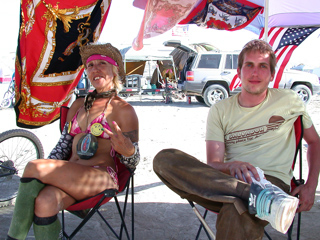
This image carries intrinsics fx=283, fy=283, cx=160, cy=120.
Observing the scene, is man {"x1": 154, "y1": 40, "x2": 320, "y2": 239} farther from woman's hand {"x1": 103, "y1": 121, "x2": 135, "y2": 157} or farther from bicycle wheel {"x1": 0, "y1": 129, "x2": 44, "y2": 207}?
bicycle wheel {"x1": 0, "y1": 129, "x2": 44, "y2": 207}

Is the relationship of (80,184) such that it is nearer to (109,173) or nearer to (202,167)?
(109,173)

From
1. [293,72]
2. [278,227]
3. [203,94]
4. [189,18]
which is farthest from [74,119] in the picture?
[293,72]

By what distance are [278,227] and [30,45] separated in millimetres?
2382

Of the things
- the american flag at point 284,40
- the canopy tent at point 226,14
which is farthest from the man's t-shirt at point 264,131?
the american flag at point 284,40

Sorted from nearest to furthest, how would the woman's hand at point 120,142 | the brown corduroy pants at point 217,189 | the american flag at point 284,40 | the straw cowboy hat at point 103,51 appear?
→ the brown corduroy pants at point 217,189 < the woman's hand at point 120,142 < the straw cowboy hat at point 103,51 < the american flag at point 284,40

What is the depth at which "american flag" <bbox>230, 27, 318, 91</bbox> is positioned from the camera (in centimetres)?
339

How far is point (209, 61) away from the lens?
9.99 metres

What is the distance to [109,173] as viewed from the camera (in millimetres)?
1947

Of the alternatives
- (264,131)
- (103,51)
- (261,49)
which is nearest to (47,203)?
(103,51)

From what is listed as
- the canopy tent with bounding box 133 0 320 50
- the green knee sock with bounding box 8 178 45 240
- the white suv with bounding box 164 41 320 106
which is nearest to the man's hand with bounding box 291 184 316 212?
the green knee sock with bounding box 8 178 45 240

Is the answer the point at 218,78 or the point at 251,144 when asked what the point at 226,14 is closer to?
the point at 251,144

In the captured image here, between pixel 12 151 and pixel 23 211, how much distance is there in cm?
177

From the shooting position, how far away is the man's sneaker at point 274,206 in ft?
3.84

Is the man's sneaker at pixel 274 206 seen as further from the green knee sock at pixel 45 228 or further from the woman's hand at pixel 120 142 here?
the green knee sock at pixel 45 228
